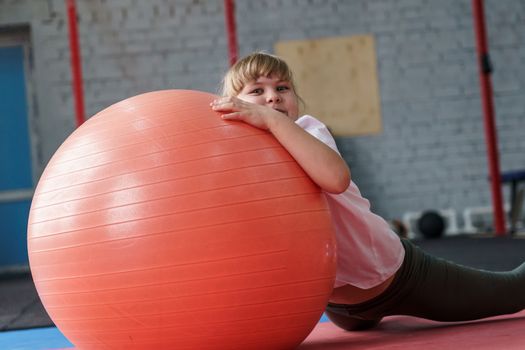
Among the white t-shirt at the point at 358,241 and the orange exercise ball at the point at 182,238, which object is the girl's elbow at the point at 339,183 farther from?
the white t-shirt at the point at 358,241

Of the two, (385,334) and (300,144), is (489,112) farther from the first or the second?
(300,144)

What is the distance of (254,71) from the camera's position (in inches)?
80.0

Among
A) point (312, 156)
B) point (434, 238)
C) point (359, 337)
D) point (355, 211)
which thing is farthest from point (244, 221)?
point (434, 238)

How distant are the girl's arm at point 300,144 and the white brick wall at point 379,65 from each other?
20.0 ft

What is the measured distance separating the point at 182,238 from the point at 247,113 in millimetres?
359

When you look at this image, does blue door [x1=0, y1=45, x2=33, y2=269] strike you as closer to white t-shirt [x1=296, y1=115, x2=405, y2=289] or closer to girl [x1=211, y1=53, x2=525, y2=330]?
girl [x1=211, y1=53, x2=525, y2=330]

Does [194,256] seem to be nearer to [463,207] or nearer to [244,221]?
[244,221]

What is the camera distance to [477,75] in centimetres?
808

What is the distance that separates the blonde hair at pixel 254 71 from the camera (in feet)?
6.68

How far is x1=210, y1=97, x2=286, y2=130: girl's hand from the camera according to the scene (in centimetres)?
174

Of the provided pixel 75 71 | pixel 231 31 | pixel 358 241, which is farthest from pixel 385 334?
pixel 231 31

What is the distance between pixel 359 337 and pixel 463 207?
6.27 meters

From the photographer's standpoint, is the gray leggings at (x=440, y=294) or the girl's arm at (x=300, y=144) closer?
the girl's arm at (x=300, y=144)

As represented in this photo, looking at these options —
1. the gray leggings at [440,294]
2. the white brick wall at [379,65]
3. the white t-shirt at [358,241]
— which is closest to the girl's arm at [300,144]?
the white t-shirt at [358,241]
